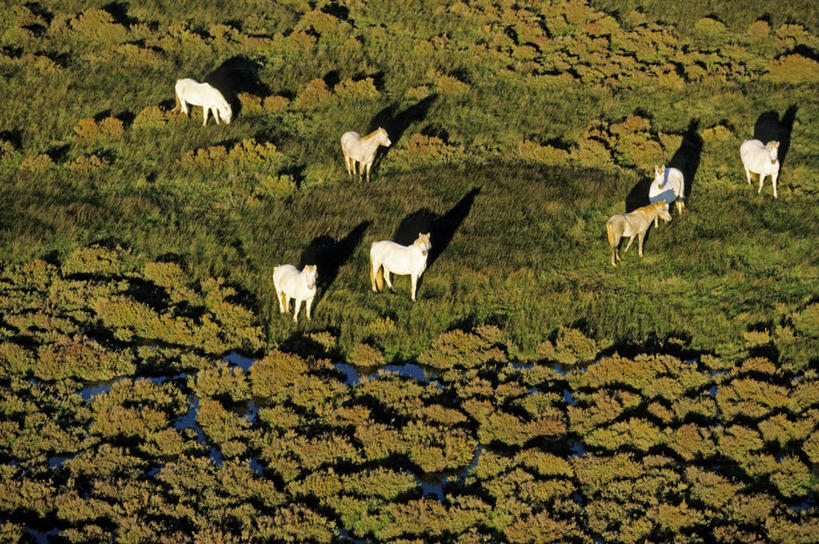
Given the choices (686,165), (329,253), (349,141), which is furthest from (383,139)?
(686,165)

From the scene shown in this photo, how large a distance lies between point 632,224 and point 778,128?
905 cm

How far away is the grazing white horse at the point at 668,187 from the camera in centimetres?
2339

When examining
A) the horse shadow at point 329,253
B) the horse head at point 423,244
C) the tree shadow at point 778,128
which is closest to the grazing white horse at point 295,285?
the horse shadow at point 329,253

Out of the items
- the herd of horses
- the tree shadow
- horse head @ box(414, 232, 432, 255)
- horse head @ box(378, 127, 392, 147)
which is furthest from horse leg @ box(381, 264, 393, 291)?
the tree shadow

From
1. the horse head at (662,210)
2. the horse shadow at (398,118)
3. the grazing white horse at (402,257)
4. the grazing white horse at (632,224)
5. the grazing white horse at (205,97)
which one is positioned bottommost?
the grazing white horse at (402,257)

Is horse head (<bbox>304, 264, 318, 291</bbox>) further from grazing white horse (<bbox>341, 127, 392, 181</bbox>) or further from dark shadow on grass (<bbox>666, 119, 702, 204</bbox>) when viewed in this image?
dark shadow on grass (<bbox>666, 119, 702, 204</bbox>)

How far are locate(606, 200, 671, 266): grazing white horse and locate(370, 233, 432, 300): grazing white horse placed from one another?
464 cm

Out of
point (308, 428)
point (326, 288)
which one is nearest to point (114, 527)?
point (308, 428)

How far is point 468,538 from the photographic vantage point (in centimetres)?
1505

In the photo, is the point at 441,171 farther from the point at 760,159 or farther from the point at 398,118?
the point at 760,159

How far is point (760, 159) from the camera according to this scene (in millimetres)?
24422

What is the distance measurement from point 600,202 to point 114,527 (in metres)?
15.2

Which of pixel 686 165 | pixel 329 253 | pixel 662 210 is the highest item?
pixel 686 165

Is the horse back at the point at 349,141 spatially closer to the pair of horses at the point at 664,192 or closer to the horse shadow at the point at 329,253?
the horse shadow at the point at 329,253
